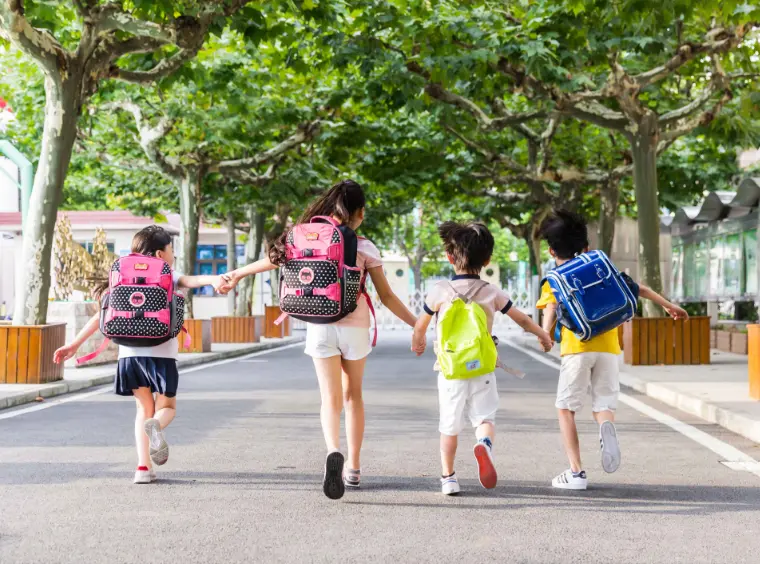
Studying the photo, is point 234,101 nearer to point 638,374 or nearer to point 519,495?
point 638,374

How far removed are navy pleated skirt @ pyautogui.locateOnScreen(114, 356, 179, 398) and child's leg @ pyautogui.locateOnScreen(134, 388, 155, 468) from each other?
62mm

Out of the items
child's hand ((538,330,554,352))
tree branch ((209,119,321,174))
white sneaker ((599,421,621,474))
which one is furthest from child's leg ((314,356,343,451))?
tree branch ((209,119,321,174))

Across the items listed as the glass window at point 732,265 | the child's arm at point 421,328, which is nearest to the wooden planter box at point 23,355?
the child's arm at point 421,328

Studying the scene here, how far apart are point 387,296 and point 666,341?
39.1 feet

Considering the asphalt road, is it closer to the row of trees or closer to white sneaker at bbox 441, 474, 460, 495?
white sneaker at bbox 441, 474, 460, 495

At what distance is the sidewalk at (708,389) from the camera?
9508 mm

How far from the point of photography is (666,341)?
17438mm

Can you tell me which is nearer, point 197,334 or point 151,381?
point 151,381

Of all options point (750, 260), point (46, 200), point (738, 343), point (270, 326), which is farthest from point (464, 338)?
point (270, 326)

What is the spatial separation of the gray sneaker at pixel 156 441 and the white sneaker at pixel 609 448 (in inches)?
95.6

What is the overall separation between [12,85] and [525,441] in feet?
62.8

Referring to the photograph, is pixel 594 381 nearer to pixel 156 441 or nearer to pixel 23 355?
pixel 156 441

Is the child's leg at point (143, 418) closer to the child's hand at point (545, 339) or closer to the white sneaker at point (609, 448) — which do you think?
the child's hand at point (545, 339)

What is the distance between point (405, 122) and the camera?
2577 cm
